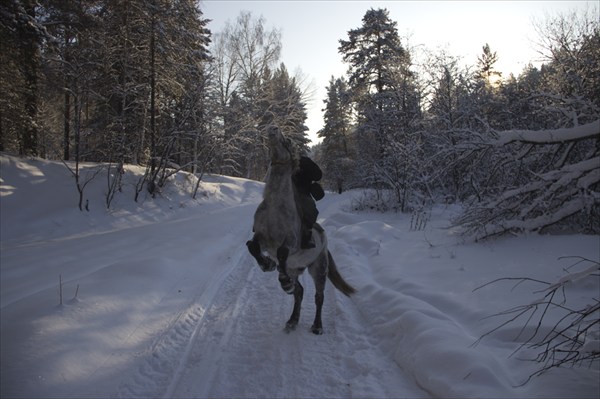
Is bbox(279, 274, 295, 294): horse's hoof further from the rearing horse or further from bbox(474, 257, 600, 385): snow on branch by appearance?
bbox(474, 257, 600, 385): snow on branch

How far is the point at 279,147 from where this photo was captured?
11.7ft

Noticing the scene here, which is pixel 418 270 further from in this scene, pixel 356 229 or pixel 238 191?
pixel 238 191

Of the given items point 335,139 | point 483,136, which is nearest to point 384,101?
point 483,136

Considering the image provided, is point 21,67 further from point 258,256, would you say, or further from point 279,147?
point 258,256

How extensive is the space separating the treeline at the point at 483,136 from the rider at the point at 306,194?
1907mm

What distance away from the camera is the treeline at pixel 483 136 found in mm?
3002

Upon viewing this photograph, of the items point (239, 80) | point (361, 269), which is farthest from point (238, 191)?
point (361, 269)

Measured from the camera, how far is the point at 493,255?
6191 mm

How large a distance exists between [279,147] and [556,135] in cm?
246

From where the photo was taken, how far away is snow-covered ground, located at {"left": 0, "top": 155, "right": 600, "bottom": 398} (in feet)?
9.36

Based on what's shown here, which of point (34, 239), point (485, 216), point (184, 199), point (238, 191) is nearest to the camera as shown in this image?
point (485, 216)

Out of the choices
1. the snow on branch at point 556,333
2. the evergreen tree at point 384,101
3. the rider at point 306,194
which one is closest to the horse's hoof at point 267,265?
the rider at point 306,194

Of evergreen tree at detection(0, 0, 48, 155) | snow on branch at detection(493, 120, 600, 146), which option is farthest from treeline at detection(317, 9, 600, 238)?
evergreen tree at detection(0, 0, 48, 155)

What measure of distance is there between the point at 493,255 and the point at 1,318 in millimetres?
7429
